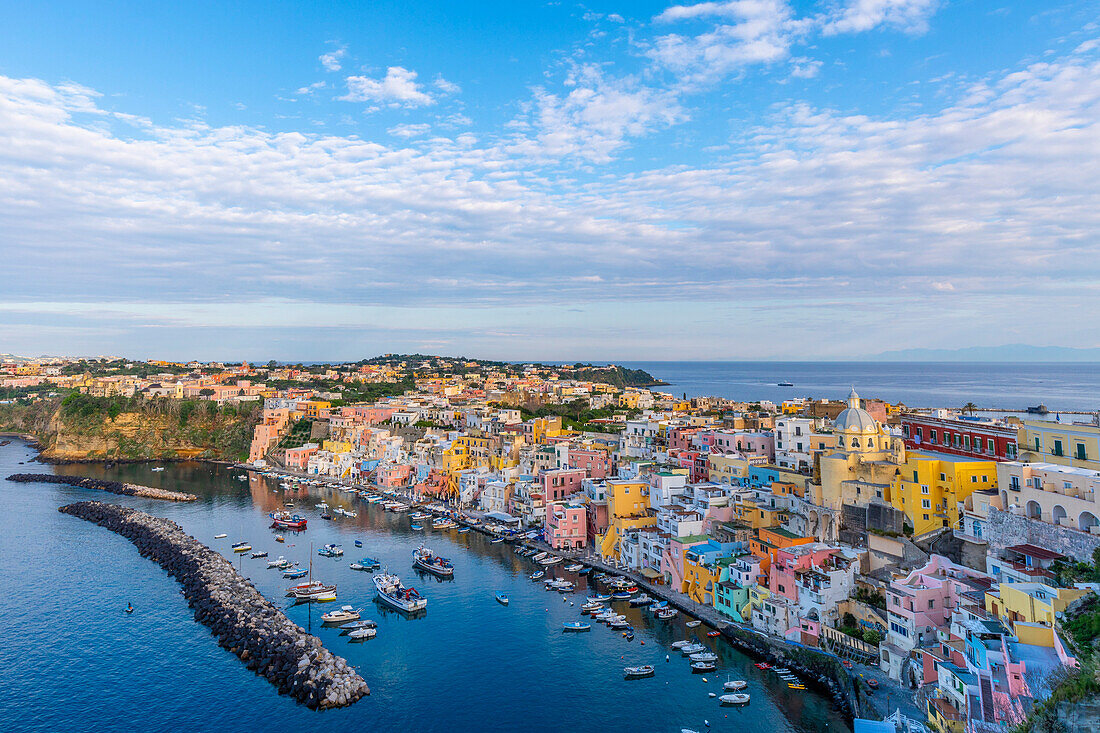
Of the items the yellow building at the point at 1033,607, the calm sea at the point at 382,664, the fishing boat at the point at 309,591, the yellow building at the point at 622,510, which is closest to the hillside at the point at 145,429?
the calm sea at the point at 382,664

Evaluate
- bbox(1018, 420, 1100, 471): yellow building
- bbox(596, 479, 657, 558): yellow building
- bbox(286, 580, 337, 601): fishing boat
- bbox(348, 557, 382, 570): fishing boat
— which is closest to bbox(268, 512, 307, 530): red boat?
bbox(348, 557, 382, 570): fishing boat

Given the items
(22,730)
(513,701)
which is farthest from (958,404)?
(22,730)

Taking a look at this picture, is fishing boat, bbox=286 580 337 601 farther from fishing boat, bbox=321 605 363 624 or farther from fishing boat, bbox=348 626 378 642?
fishing boat, bbox=348 626 378 642

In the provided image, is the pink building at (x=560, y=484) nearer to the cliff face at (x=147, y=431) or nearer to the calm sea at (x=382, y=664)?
the calm sea at (x=382, y=664)

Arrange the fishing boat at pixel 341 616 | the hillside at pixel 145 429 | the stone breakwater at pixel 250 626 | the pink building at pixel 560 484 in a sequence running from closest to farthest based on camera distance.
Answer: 1. the stone breakwater at pixel 250 626
2. the fishing boat at pixel 341 616
3. the pink building at pixel 560 484
4. the hillside at pixel 145 429

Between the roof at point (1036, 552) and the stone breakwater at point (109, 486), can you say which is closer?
the roof at point (1036, 552)
